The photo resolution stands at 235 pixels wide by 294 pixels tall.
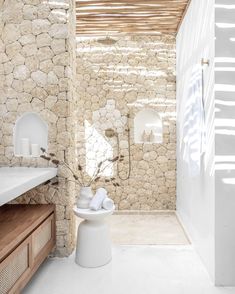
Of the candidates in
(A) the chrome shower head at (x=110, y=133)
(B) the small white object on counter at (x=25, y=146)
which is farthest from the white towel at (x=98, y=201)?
(A) the chrome shower head at (x=110, y=133)

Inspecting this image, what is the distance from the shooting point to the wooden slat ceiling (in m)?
3.56

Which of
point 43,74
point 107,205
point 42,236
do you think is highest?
point 43,74

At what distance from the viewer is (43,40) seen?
2.91 m

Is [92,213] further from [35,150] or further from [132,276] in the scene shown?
[35,150]

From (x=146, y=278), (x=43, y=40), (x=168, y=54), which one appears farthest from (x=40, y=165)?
(x=168, y=54)

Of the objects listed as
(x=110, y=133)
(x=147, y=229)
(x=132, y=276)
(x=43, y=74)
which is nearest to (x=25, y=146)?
(x=43, y=74)

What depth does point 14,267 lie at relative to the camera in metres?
1.95

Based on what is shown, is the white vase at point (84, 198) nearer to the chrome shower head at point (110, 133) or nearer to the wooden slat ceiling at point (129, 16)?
the chrome shower head at point (110, 133)

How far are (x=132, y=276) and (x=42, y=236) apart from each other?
2.96ft

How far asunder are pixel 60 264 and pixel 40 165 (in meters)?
1.03

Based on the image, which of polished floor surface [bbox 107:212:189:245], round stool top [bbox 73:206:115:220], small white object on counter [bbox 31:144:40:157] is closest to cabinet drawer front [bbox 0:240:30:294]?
round stool top [bbox 73:206:115:220]

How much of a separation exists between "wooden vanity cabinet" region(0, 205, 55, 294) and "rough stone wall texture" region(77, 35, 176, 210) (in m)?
2.17

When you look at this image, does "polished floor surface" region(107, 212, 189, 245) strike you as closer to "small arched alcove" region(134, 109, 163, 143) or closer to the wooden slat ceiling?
"small arched alcove" region(134, 109, 163, 143)

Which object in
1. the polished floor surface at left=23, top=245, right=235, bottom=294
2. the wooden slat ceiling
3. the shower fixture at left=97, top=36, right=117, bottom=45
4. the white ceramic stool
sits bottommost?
the polished floor surface at left=23, top=245, right=235, bottom=294
